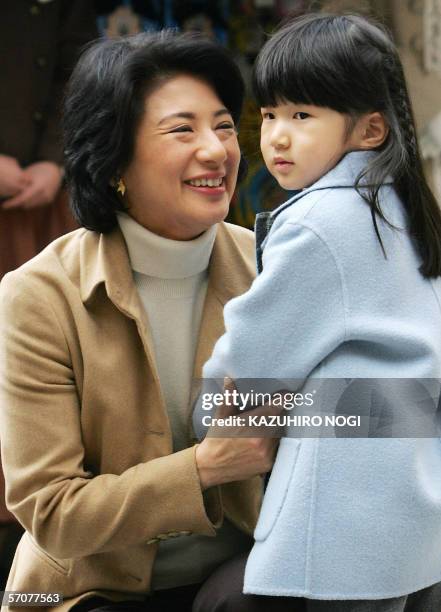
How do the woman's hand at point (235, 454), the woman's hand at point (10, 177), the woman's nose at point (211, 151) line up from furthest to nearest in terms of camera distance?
1. the woman's hand at point (10, 177)
2. the woman's nose at point (211, 151)
3. the woman's hand at point (235, 454)

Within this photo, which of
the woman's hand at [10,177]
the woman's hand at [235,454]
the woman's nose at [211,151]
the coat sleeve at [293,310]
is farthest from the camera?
the woman's hand at [10,177]

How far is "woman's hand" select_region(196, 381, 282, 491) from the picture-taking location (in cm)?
144

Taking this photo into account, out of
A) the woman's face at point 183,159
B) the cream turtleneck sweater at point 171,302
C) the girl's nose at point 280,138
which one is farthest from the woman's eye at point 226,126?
the girl's nose at point 280,138

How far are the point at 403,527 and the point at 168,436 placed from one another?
396 mm

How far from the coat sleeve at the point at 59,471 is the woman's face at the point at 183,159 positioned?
0.22m

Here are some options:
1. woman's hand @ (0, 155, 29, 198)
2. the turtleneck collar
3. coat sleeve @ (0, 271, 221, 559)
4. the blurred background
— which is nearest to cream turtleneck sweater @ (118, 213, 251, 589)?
the turtleneck collar

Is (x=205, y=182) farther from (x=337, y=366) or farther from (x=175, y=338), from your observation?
(x=337, y=366)

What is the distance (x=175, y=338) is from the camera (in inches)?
65.3

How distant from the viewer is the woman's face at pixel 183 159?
1.58 meters

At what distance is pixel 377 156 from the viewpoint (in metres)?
1.37

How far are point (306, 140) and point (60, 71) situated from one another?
1.45 meters

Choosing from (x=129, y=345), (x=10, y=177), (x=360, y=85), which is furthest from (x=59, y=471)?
(x=10, y=177)

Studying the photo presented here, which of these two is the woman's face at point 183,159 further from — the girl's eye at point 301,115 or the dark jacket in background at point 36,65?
the dark jacket in background at point 36,65

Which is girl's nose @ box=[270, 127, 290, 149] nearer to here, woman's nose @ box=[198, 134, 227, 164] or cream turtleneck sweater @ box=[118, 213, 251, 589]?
woman's nose @ box=[198, 134, 227, 164]
